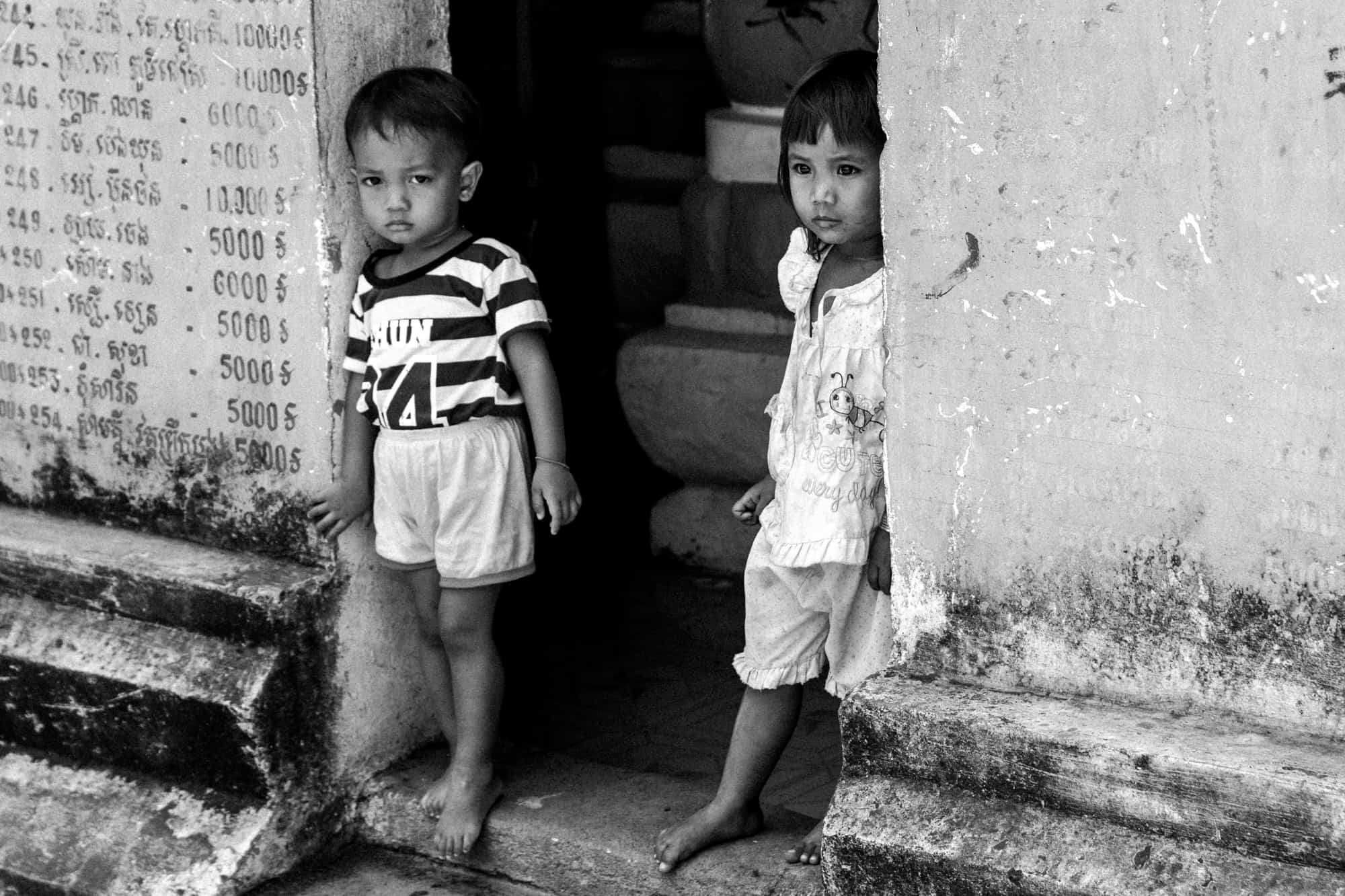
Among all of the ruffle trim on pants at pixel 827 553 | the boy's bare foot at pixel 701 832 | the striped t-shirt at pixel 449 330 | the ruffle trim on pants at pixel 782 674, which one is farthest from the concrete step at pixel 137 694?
the ruffle trim on pants at pixel 827 553

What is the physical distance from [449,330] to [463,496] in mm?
287

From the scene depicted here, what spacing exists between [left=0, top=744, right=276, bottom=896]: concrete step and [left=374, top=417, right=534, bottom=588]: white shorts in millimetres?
576

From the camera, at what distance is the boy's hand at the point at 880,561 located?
2.65 metres

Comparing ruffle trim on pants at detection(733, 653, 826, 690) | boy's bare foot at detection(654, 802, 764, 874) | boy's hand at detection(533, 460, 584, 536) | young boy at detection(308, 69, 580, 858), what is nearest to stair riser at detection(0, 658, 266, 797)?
young boy at detection(308, 69, 580, 858)

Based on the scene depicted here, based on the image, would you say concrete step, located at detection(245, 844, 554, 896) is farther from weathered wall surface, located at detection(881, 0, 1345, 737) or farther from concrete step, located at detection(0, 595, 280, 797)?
weathered wall surface, located at detection(881, 0, 1345, 737)

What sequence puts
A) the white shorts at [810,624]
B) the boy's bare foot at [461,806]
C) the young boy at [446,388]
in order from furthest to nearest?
the boy's bare foot at [461,806] → the young boy at [446,388] → the white shorts at [810,624]

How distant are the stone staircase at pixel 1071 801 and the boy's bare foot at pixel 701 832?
16.9 inches

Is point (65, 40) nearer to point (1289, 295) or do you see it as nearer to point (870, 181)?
point (870, 181)

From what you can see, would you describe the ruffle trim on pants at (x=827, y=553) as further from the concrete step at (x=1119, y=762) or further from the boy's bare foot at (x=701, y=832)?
the boy's bare foot at (x=701, y=832)

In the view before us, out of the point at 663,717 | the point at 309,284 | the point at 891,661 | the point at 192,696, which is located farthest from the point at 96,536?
the point at 891,661

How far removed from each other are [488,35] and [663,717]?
1.96m

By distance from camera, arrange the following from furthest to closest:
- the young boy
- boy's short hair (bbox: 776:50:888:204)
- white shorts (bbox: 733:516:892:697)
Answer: the young boy < white shorts (bbox: 733:516:892:697) < boy's short hair (bbox: 776:50:888:204)

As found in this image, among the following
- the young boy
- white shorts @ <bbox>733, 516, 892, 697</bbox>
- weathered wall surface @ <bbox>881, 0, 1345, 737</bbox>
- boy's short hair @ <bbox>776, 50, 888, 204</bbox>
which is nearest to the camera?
weathered wall surface @ <bbox>881, 0, 1345, 737</bbox>

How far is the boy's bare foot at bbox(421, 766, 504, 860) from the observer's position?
3066mm
